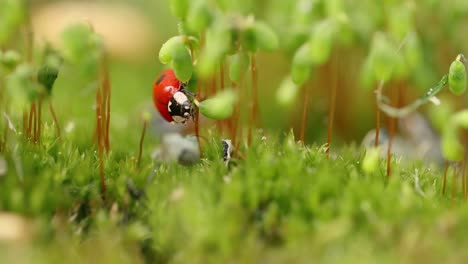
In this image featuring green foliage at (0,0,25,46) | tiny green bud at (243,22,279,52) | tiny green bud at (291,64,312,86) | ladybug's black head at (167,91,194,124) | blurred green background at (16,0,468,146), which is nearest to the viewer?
tiny green bud at (243,22,279,52)

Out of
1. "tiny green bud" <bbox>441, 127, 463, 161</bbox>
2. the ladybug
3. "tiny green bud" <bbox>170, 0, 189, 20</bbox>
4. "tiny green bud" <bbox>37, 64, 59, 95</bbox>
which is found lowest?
"tiny green bud" <bbox>441, 127, 463, 161</bbox>

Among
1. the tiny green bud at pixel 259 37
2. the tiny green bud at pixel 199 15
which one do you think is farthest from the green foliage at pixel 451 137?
the tiny green bud at pixel 199 15

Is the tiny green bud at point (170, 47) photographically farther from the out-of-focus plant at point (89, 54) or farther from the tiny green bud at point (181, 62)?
the out-of-focus plant at point (89, 54)

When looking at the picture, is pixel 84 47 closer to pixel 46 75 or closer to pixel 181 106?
pixel 46 75

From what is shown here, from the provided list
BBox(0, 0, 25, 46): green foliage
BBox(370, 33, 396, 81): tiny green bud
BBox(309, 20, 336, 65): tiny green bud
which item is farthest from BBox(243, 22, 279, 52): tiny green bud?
BBox(0, 0, 25, 46): green foliage

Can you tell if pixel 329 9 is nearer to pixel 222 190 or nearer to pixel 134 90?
pixel 222 190

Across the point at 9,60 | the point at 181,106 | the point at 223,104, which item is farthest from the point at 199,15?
the point at 9,60

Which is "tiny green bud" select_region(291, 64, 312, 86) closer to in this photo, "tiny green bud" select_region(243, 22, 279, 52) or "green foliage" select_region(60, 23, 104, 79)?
"tiny green bud" select_region(243, 22, 279, 52)

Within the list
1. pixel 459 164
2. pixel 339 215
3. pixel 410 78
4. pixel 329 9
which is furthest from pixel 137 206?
pixel 410 78
